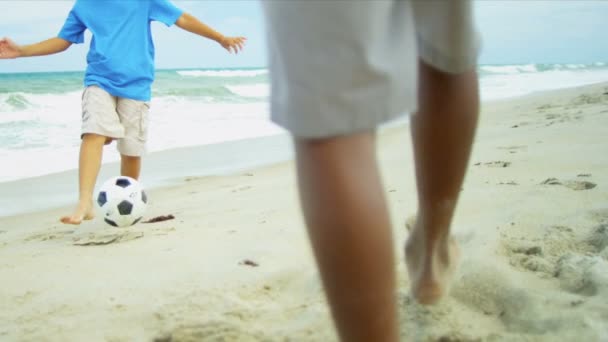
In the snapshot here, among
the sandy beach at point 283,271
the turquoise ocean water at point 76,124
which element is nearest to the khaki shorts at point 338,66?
the sandy beach at point 283,271

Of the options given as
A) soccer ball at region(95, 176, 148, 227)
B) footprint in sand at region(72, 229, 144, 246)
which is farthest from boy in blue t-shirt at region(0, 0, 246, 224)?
footprint in sand at region(72, 229, 144, 246)

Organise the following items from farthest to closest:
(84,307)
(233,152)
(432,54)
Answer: (233,152) < (84,307) < (432,54)

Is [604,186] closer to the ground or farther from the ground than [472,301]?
closer to the ground

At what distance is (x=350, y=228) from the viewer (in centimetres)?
79

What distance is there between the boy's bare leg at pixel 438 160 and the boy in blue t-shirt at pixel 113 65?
2365mm

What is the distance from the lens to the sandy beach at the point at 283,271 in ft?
4.70

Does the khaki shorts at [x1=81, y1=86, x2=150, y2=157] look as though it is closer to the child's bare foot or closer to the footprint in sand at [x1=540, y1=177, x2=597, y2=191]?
the child's bare foot

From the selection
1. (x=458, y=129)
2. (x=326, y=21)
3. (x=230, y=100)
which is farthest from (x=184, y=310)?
(x=230, y=100)

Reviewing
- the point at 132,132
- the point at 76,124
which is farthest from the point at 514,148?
the point at 76,124

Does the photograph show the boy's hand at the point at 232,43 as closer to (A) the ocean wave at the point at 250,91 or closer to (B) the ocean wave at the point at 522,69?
(A) the ocean wave at the point at 250,91

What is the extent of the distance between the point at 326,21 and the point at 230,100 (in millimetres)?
12706

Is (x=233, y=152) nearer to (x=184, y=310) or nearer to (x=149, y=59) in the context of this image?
(x=149, y=59)

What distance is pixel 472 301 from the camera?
1524mm

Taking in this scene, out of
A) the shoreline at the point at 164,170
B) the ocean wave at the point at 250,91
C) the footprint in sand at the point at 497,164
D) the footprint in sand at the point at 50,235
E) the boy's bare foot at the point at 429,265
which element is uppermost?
the boy's bare foot at the point at 429,265
